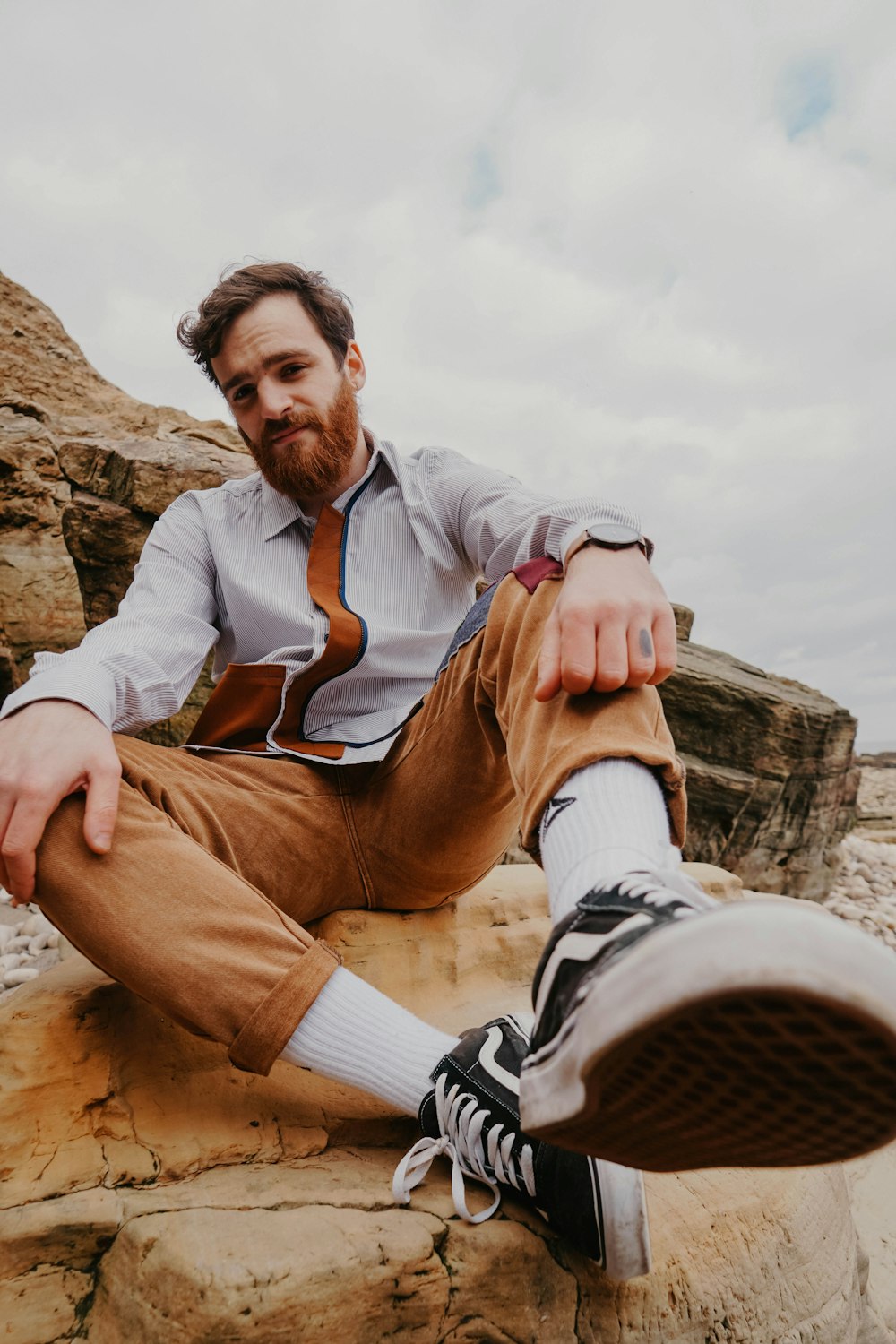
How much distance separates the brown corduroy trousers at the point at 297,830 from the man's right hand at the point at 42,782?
0.11 ft

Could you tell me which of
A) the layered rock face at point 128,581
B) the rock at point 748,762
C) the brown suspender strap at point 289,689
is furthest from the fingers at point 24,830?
the rock at point 748,762

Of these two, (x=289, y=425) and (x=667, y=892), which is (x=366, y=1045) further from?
(x=289, y=425)

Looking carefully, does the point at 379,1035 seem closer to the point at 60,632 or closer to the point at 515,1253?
the point at 515,1253

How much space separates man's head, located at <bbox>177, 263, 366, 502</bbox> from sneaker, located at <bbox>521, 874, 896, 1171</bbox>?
1707 millimetres

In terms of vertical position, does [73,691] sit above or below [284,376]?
below

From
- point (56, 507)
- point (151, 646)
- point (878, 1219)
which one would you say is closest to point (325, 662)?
point (151, 646)

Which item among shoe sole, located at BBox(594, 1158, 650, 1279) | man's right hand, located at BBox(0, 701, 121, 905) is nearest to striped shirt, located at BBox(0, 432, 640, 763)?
man's right hand, located at BBox(0, 701, 121, 905)

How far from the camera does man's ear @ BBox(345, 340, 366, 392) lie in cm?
259

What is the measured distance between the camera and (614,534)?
140 centimetres

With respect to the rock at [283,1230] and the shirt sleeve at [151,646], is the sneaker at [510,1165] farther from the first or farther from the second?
the shirt sleeve at [151,646]

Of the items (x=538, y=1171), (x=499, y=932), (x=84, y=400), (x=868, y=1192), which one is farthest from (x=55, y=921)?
(x=84, y=400)

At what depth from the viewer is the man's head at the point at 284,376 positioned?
7.47ft

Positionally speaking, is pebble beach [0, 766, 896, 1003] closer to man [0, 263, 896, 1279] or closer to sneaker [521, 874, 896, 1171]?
man [0, 263, 896, 1279]

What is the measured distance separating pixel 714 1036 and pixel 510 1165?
0.72 m
